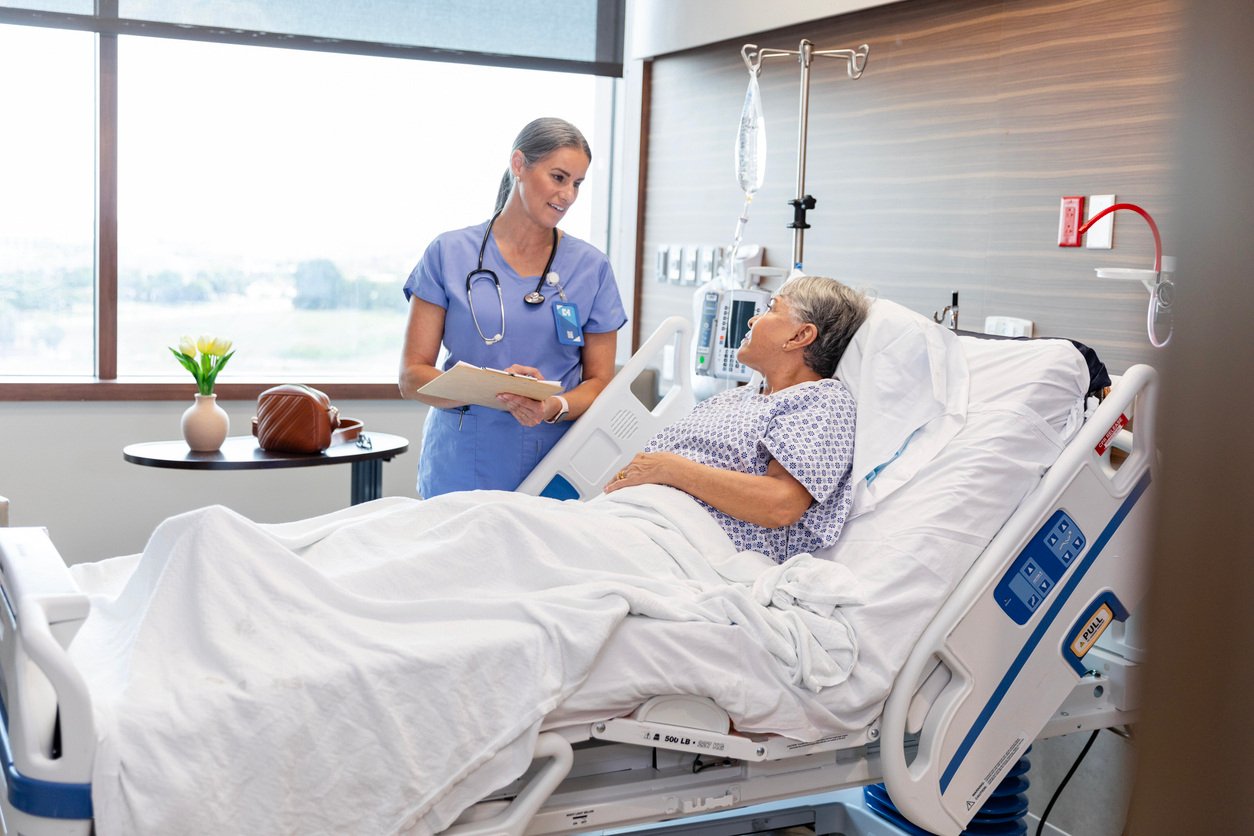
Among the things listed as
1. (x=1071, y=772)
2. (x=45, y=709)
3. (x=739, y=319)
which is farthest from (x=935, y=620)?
(x=739, y=319)

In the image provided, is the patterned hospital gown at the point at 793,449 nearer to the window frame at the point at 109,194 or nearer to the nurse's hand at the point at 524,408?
the nurse's hand at the point at 524,408

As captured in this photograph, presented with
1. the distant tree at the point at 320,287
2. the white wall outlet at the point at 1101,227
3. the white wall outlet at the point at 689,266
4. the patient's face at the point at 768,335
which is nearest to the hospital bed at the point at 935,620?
the patient's face at the point at 768,335

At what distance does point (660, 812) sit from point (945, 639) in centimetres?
54

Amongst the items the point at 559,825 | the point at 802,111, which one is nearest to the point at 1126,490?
the point at 559,825

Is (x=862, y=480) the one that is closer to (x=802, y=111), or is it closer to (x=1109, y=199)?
(x=1109, y=199)

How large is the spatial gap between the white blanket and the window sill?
2.25m

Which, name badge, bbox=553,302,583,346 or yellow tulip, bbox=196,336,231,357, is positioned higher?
name badge, bbox=553,302,583,346

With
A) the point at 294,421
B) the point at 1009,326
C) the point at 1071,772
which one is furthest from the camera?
the point at 294,421

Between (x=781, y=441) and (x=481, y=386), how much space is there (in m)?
0.65

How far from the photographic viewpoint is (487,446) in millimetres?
2811

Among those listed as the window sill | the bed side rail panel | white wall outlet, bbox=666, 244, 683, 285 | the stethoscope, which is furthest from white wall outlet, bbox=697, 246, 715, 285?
the bed side rail panel

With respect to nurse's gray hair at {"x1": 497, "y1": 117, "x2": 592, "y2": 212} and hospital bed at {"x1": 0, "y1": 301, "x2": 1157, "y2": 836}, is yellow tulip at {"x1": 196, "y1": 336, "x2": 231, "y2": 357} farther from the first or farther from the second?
hospital bed at {"x1": 0, "y1": 301, "x2": 1157, "y2": 836}

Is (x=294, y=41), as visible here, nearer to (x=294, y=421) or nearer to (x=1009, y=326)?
(x=294, y=421)

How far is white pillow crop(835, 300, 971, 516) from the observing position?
223 cm
